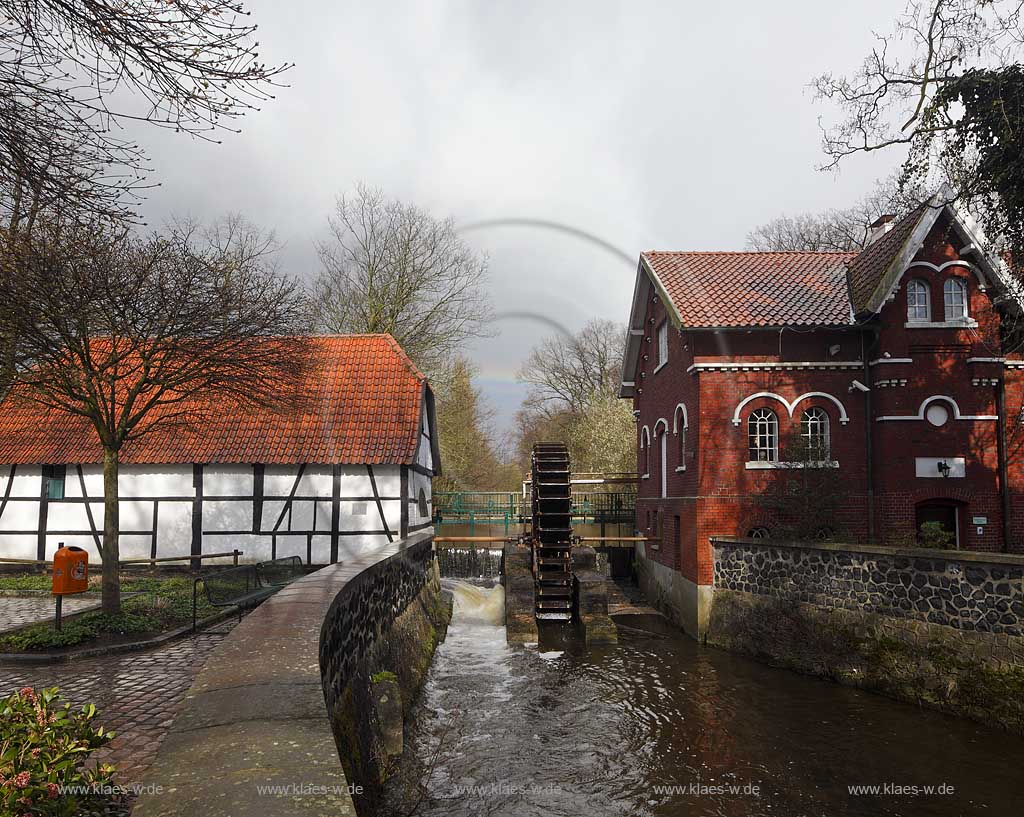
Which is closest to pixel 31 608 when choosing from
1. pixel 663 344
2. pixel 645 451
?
pixel 663 344

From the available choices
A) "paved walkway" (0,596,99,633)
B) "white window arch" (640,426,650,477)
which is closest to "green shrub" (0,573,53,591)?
"paved walkway" (0,596,99,633)

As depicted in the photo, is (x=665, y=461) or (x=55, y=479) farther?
(x=665, y=461)

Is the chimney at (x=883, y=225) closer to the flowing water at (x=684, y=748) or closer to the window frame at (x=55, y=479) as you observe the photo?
the flowing water at (x=684, y=748)

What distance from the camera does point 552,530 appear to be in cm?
1931

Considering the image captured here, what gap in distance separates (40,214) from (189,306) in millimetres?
2301

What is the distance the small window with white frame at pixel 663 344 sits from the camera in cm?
1972

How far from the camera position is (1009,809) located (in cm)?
762

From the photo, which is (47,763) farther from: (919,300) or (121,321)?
(919,300)

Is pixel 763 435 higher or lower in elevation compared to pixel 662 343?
lower

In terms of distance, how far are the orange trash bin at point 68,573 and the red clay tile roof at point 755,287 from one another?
12038mm

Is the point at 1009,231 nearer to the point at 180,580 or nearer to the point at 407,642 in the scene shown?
the point at 407,642

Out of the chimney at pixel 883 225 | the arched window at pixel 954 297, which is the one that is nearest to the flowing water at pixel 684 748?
the arched window at pixel 954 297

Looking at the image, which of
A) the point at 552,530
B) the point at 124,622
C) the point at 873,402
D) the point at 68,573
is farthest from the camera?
the point at 552,530

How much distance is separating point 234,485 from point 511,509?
11.6 m
